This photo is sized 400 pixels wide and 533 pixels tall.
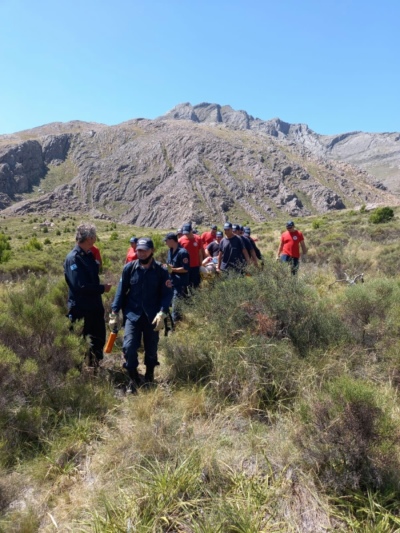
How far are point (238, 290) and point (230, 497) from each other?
270cm

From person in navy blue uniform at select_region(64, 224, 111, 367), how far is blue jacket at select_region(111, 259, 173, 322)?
9.2 inches

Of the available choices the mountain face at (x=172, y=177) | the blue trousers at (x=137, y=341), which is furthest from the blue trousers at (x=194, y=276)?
the mountain face at (x=172, y=177)

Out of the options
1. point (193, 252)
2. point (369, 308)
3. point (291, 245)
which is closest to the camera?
point (369, 308)

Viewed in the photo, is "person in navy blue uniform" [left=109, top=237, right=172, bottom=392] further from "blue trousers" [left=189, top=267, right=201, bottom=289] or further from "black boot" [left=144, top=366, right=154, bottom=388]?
"blue trousers" [left=189, top=267, right=201, bottom=289]

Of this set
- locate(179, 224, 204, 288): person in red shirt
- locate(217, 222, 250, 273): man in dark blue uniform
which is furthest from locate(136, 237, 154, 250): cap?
locate(217, 222, 250, 273): man in dark blue uniform

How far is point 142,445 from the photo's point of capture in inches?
118

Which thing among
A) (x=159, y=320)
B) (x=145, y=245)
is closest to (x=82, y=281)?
(x=145, y=245)

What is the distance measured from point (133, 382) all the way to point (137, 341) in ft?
1.48

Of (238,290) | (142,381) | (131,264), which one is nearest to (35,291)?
(131,264)

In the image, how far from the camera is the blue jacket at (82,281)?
4.45m

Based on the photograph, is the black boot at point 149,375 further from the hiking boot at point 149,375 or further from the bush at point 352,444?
the bush at point 352,444

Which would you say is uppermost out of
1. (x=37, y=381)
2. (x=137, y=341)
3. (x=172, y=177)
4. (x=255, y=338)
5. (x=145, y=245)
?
(x=172, y=177)

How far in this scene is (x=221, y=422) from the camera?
339 cm

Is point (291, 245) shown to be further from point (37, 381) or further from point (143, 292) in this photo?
point (37, 381)
